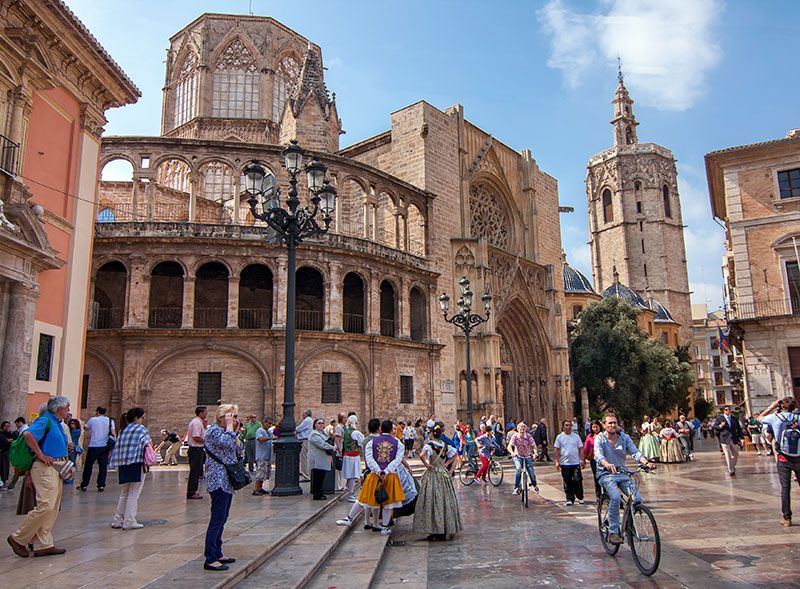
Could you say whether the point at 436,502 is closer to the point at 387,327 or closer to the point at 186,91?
the point at 387,327

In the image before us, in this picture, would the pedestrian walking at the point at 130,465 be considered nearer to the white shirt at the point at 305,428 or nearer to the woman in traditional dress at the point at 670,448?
the white shirt at the point at 305,428

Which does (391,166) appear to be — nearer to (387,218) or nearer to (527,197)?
(387,218)

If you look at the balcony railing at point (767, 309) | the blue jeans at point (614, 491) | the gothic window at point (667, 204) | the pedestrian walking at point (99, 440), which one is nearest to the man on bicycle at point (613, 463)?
the blue jeans at point (614, 491)

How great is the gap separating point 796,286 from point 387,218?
17.6 m

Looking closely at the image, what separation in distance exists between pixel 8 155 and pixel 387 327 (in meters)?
16.7

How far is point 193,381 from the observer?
21859mm

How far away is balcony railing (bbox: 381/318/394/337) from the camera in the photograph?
2698 cm

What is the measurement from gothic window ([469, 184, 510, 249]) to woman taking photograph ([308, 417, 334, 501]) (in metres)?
23.3

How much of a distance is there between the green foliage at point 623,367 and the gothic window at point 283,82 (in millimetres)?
22652

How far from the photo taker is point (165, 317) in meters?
23.8

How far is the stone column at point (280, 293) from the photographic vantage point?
22.8 meters

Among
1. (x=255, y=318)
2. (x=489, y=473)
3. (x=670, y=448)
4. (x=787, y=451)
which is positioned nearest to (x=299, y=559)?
(x=787, y=451)

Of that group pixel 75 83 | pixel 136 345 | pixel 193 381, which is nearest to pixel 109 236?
pixel 136 345

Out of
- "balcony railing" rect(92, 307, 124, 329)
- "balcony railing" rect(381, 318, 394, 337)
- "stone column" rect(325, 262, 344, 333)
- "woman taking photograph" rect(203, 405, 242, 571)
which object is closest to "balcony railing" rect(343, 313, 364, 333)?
"balcony railing" rect(381, 318, 394, 337)
